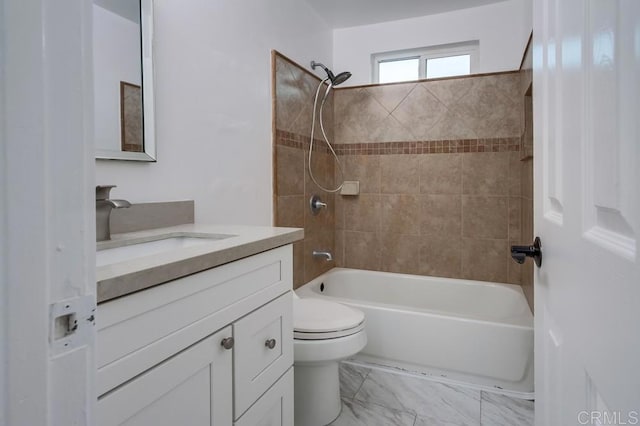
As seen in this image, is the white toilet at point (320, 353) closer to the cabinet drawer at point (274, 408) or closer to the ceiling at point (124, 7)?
the cabinet drawer at point (274, 408)

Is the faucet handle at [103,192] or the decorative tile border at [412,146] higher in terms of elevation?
the decorative tile border at [412,146]

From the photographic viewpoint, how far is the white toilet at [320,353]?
160cm

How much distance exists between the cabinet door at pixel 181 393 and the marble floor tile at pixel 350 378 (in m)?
1.17

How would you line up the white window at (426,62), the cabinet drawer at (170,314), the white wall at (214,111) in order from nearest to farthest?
the cabinet drawer at (170,314) → the white wall at (214,111) → the white window at (426,62)

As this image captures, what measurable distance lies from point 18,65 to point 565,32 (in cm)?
72

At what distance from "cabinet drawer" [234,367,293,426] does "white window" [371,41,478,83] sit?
252cm

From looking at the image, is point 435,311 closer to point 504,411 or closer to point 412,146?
Result: point 504,411

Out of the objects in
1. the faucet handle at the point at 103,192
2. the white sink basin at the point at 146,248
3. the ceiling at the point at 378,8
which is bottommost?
the white sink basin at the point at 146,248

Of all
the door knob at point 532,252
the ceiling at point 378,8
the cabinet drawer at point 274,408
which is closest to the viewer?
the door knob at point 532,252

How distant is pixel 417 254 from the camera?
294 cm

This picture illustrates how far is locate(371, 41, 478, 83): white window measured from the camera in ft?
9.36

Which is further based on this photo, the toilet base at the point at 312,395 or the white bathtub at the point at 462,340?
the white bathtub at the point at 462,340

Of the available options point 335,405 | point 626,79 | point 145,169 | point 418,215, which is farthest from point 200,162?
point 418,215

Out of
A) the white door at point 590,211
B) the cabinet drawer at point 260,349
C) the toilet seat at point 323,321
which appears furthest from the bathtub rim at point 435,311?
the white door at point 590,211
